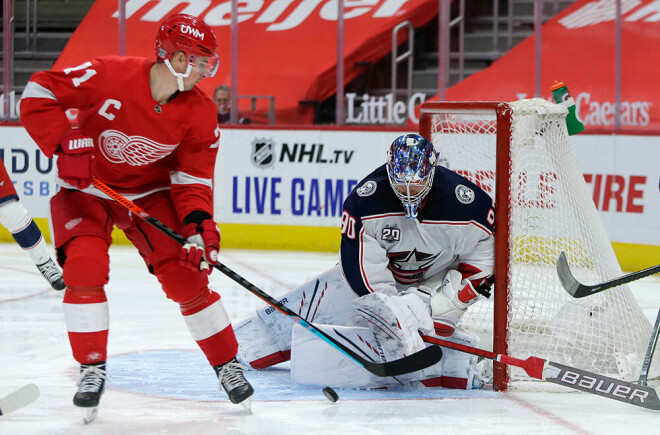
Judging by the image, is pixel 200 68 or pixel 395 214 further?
pixel 395 214

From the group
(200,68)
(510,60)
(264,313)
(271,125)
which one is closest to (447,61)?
(510,60)

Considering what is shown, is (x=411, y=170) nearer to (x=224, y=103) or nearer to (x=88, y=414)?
(x=88, y=414)

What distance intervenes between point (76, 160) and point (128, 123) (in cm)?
21

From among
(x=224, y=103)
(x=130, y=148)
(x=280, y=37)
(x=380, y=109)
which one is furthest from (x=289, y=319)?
(x=280, y=37)

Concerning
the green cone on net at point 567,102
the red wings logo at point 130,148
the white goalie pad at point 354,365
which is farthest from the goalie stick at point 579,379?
the red wings logo at point 130,148

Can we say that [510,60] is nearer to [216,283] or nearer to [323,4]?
[323,4]

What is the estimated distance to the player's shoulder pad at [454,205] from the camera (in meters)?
2.89

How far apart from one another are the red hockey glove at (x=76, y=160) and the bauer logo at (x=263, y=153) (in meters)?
3.70

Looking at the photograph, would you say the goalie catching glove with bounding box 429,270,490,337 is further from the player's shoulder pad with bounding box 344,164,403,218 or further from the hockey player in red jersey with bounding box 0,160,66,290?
the hockey player in red jersey with bounding box 0,160,66,290

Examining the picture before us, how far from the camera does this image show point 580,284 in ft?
9.31

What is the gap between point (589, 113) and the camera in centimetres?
600

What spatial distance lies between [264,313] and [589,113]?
11.2ft

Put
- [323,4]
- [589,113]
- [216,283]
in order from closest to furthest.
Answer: [216,283] → [589,113] → [323,4]

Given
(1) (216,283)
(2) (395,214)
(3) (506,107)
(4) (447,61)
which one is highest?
(4) (447,61)
